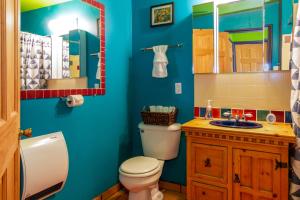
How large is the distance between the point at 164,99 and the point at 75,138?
102 centimetres

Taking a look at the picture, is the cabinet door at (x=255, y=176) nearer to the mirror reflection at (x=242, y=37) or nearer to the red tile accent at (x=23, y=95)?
the mirror reflection at (x=242, y=37)

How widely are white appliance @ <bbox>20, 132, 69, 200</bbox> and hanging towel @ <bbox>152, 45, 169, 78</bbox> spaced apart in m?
1.13

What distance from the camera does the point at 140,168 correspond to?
2.07 metres

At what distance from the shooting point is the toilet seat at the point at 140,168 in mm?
2020

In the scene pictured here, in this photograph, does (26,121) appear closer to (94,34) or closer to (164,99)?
(94,34)

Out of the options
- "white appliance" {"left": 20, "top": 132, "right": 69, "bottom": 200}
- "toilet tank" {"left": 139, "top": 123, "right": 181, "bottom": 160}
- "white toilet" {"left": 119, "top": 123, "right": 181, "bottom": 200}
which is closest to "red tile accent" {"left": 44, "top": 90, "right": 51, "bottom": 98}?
"white appliance" {"left": 20, "top": 132, "right": 69, "bottom": 200}

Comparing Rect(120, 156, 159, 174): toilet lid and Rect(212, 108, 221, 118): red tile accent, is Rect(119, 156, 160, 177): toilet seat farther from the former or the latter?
Rect(212, 108, 221, 118): red tile accent

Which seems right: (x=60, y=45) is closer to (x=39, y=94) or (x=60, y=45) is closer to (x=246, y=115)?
(x=39, y=94)

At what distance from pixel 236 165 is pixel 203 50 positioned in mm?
1091

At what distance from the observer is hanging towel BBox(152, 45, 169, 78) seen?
2.45 meters

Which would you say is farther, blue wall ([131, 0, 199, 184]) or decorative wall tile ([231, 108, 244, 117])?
blue wall ([131, 0, 199, 184])

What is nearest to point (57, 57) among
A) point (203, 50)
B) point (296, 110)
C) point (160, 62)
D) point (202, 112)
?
point (160, 62)

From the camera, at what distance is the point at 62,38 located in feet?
6.34

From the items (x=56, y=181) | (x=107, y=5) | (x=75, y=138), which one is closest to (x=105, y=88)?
(x=75, y=138)
